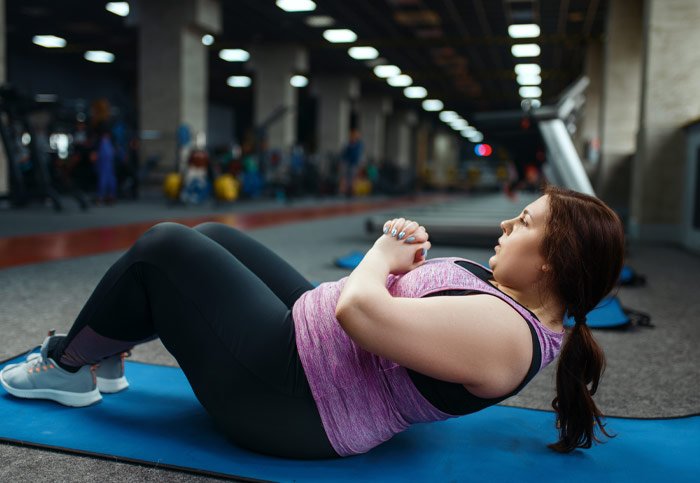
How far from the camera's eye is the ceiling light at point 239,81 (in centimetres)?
2275

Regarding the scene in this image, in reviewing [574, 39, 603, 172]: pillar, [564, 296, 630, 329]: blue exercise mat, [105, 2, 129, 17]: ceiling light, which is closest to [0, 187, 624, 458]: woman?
[564, 296, 630, 329]: blue exercise mat

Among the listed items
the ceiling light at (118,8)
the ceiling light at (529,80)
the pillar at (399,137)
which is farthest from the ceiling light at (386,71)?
the ceiling light at (118,8)

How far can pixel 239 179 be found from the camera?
39.8 ft

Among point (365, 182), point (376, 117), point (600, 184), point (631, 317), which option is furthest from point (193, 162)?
point (376, 117)

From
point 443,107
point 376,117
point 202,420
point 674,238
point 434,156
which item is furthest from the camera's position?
point 434,156

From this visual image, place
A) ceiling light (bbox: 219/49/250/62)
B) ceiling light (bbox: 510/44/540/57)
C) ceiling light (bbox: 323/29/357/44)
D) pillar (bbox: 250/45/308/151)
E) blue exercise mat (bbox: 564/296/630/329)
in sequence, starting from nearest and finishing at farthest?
1. blue exercise mat (bbox: 564/296/630/329)
2. ceiling light (bbox: 323/29/357/44)
3. ceiling light (bbox: 510/44/540/57)
4. pillar (bbox: 250/45/308/151)
5. ceiling light (bbox: 219/49/250/62)

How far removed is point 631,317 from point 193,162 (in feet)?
25.5

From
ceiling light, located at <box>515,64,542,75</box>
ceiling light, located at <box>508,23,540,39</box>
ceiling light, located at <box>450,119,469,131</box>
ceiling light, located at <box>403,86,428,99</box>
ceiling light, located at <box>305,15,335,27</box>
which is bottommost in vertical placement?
ceiling light, located at <box>450,119,469,131</box>

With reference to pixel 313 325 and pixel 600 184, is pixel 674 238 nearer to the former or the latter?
pixel 600 184

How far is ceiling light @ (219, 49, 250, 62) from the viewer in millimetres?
18125

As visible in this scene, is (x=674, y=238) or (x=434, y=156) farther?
(x=434, y=156)

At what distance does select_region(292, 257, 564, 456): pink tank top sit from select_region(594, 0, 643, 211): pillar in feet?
31.2

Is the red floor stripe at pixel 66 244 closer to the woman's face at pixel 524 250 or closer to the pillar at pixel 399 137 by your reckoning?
the woman's face at pixel 524 250

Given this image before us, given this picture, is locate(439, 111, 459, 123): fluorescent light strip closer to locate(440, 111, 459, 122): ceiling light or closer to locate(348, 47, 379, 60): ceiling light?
locate(440, 111, 459, 122): ceiling light
